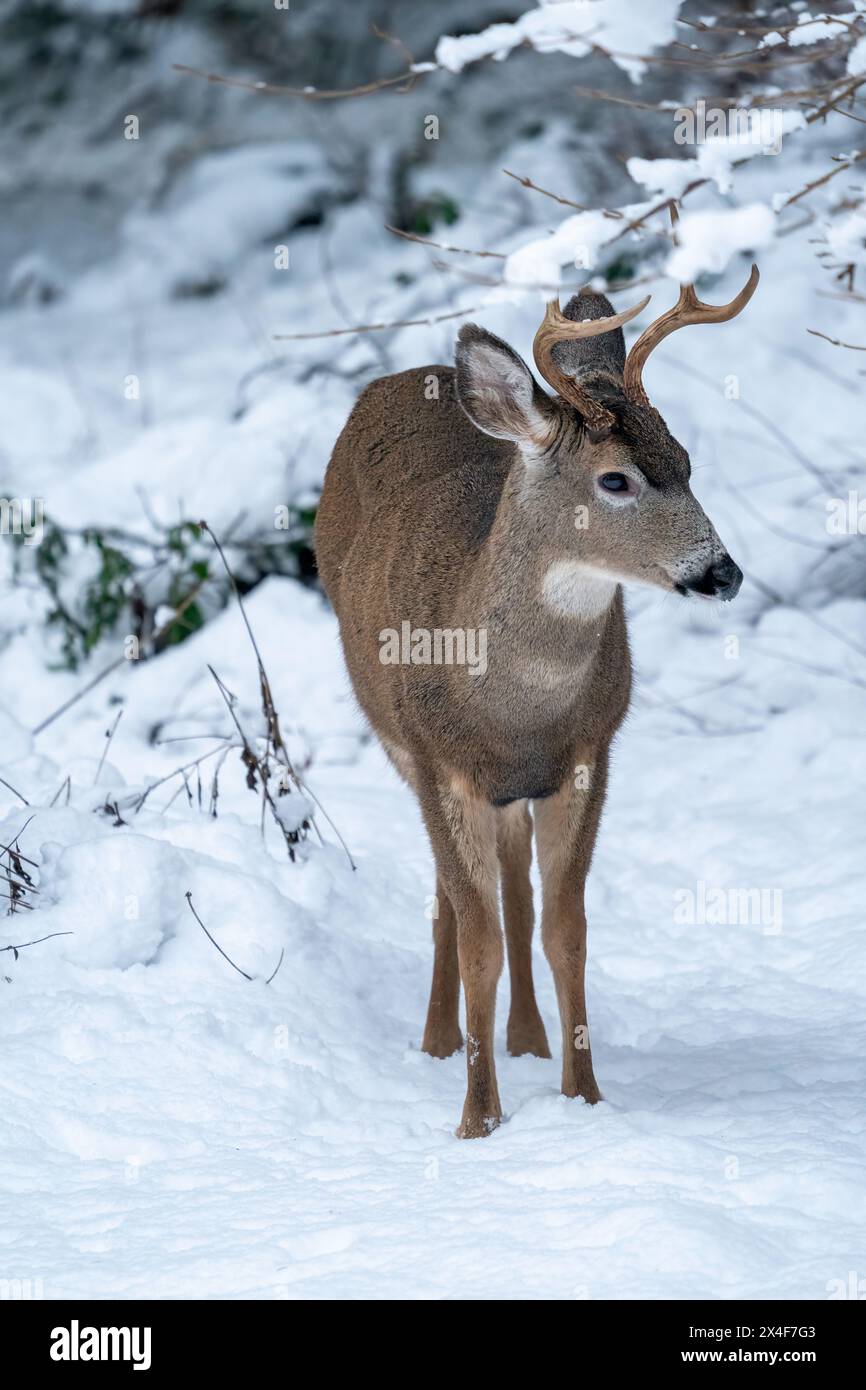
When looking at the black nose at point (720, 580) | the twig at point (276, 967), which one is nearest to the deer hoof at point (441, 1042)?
the twig at point (276, 967)

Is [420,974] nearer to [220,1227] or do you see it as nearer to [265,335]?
[220,1227]

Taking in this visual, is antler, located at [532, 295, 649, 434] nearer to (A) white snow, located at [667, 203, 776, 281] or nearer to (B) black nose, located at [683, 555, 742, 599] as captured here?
(B) black nose, located at [683, 555, 742, 599]

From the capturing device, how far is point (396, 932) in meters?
6.23

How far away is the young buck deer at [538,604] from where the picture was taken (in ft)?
15.3

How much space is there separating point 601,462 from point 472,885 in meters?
1.20

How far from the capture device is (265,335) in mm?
11695

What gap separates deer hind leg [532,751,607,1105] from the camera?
16.3 feet

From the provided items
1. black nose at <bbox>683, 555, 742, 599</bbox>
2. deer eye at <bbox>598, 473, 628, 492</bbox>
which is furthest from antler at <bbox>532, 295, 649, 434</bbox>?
black nose at <bbox>683, 555, 742, 599</bbox>

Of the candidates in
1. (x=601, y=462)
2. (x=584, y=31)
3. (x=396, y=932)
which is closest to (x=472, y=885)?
(x=601, y=462)

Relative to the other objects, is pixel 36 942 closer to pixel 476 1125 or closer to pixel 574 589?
pixel 476 1125

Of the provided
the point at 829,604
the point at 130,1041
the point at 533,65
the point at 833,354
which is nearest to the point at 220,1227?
the point at 130,1041
